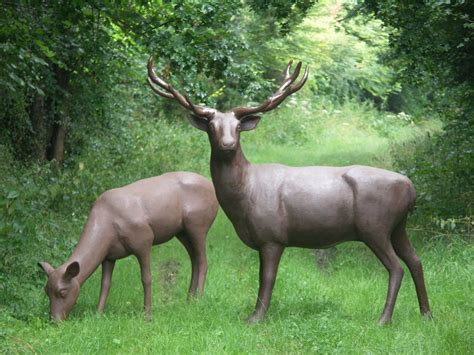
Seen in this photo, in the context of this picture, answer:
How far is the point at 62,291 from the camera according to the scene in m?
7.01

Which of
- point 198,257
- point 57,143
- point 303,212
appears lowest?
point 57,143

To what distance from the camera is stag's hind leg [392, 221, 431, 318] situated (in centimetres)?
683

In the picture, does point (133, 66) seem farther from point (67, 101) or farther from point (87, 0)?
point (87, 0)

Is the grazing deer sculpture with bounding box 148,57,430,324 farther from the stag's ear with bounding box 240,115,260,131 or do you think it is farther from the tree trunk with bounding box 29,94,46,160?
the tree trunk with bounding box 29,94,46,160

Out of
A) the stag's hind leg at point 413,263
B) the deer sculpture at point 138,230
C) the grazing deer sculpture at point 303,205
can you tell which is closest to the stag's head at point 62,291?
the deer sculpture at point 138,230

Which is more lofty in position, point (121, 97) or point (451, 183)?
point (451, 183)

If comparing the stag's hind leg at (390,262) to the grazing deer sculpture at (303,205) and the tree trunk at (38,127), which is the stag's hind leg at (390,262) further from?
the tree trunk at (38,127)

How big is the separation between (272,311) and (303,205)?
1148 mm

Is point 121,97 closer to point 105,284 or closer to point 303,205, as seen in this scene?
point 105,284

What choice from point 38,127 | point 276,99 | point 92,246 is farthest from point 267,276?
point 38,127

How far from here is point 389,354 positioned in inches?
227

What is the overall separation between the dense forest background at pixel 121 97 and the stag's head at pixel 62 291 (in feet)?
0.76

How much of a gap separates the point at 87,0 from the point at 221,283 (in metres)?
3.95

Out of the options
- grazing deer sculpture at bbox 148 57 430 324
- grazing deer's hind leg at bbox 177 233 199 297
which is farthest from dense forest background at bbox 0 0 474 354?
grazing deer's hind leg at bbox 177 233 199 297
